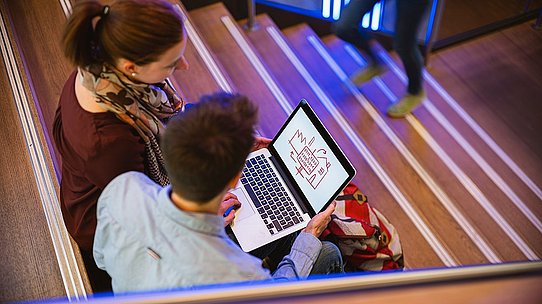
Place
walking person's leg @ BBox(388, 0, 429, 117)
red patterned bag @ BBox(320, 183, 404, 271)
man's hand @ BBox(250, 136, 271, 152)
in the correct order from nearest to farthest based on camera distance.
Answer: red patterned bag @ BBox(320, 183, 404, 271) < man's hand @ BBox(250, 136, 271, 152) < walking person's leg @ BBox(388, 0, 429, 117)

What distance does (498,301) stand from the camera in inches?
37.6

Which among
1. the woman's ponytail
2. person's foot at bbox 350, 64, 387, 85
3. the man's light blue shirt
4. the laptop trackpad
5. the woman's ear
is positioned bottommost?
person's foot at bbox 350, 64, 387, 85

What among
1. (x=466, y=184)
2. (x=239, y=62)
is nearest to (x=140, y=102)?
(x=239, y=62)

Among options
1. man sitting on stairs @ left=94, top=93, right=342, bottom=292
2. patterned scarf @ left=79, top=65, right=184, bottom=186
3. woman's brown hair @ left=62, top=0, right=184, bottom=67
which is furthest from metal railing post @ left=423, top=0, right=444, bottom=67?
man sitting on stairs @ left=94, top=93, right=342, bottom=292

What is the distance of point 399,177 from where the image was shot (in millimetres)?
2977

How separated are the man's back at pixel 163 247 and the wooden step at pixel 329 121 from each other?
56.9 inches

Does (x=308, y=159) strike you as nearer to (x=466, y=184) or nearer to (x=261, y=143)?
(x=261, y=143)

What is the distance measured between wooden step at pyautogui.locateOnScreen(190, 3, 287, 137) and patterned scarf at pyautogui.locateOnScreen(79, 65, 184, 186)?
90 cm

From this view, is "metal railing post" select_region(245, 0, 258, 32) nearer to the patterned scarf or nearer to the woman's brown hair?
the patterned scarf

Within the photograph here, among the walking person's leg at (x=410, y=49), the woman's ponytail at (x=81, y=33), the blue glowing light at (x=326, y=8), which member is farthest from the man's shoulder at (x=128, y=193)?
the blue glowing light at (x=326, y=8)

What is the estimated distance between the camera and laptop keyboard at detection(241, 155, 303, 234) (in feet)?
6.46

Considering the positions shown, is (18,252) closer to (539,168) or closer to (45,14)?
(45,14)

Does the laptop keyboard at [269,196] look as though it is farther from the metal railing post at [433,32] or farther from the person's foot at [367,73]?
the metal railing post at [433,32]

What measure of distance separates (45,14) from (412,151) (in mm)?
2272
